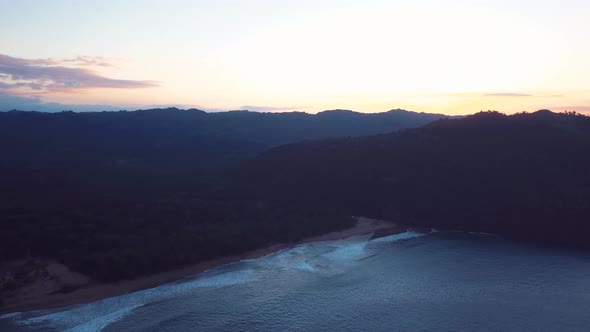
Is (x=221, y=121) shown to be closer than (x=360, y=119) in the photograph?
No

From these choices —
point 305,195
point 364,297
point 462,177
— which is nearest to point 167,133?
point 305,195

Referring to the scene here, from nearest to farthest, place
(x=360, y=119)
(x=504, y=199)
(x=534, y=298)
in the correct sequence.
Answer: (x=534, y=298)
(x=504, y=199)
(x=360, y=119)

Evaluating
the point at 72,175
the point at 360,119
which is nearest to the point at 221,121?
Answer: the point at 360,119

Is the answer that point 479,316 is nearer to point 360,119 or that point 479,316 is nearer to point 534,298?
point 534,298

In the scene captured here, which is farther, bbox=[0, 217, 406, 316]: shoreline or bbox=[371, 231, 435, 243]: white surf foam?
bbox=[371, 231, 435, 243]: white surf foam

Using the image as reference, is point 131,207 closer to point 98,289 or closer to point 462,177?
point 98,289

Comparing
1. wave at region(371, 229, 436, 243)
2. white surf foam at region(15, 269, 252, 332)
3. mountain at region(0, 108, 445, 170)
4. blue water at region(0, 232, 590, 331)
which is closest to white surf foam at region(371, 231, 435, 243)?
wave at region(371, 229, 436, 243)

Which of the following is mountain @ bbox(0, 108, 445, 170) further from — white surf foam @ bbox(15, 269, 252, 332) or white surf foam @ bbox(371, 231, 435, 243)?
white surf foam @ bbox(15, 269, 252, 332)
